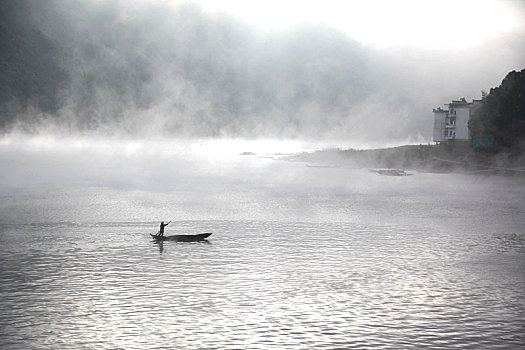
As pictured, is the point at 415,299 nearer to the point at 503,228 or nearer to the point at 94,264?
the point at 94,264

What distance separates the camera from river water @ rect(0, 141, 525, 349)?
48.7 m

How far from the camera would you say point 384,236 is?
98938mm

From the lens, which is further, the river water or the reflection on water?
the river water

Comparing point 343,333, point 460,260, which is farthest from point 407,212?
point 343,333

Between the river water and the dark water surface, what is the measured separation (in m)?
0.20

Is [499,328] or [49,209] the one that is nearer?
[499,328]

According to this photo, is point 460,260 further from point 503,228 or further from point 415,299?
point 503,228

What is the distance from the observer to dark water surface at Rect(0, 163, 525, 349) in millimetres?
48656

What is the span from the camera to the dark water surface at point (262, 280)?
48.7 meters

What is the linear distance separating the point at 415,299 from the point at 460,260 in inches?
899

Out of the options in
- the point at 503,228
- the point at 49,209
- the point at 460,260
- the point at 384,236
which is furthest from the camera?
the point at 49,209

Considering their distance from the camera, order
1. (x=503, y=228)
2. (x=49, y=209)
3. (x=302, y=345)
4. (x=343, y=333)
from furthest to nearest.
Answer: (x=49, y=209), (x=503, y=228), (x=343, y=333), (x=302, y=345)

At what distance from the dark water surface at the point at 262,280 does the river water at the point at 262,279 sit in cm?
20

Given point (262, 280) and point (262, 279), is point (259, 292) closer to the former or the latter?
point (262, 280)
